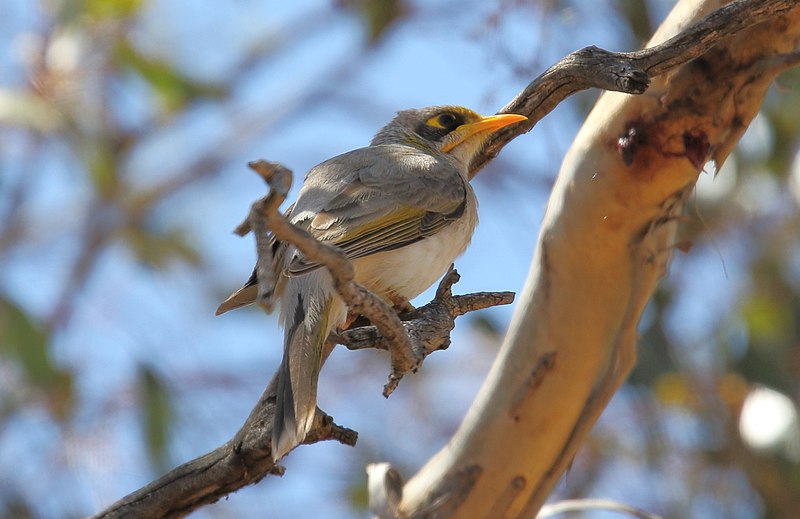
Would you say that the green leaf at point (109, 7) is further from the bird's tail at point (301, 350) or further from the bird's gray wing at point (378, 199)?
the bird's tail at point (301, 350)

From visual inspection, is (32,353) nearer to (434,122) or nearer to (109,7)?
(109,7)

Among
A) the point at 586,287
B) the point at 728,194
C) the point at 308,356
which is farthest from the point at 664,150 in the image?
the point at 728,194

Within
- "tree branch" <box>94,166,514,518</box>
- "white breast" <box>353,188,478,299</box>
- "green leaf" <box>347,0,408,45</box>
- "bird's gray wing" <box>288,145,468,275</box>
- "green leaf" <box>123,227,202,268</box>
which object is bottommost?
"tree branch" <box>94,166,514,518</box>

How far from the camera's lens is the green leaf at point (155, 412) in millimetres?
4820

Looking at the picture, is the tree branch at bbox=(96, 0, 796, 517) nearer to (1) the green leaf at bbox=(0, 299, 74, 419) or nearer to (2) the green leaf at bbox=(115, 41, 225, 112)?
(1) the green leaf at bbox=(0, 299, 74, 419)

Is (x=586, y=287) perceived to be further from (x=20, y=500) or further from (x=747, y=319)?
(x=20, y=500)

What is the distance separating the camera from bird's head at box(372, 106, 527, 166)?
165 inches

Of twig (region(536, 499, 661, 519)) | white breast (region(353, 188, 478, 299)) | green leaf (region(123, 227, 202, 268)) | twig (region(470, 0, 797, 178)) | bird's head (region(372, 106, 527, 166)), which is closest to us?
twig (region(470, 0, 797, 178))

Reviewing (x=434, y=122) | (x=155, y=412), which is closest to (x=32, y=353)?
(x=155, y=412)

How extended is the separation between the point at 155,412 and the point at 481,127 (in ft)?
6.78

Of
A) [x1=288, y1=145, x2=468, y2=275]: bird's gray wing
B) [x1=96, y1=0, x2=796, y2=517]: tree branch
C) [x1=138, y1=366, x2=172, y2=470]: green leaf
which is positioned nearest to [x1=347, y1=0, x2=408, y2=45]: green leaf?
[x1=288, y1=145, x2=468, y2=275]: bird's gray wing

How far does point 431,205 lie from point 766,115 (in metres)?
2.65

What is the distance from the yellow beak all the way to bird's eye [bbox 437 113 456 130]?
0.09 meters

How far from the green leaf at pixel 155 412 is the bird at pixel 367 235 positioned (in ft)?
4.68
